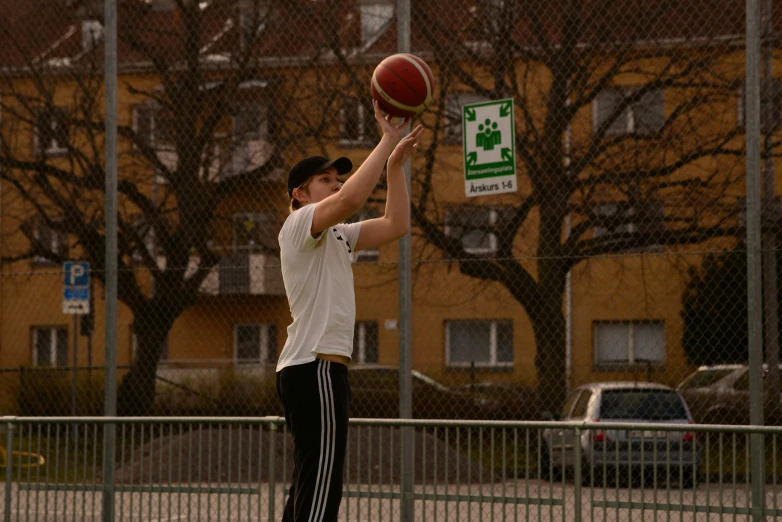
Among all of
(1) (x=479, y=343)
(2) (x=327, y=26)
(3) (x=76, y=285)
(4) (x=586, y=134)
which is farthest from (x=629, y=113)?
(3) (x=76, y=285)

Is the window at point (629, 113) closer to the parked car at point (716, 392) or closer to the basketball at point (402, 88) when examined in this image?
the parked car at point (716, 392)

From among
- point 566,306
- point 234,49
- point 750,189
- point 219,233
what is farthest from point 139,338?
point 750,189

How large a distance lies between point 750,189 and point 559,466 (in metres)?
2.48

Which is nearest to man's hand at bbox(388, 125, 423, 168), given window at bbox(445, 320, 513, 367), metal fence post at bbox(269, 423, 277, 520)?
metal fence post at bbox(269, 423, 277, 520)

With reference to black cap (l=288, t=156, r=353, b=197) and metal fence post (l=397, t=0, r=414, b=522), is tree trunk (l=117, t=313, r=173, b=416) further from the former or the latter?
black cap (l=288, t=156, r=353, b=197)

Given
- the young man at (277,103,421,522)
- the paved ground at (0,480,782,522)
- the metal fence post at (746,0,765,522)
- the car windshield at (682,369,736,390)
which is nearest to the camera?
the young man at (277,103,421,522)

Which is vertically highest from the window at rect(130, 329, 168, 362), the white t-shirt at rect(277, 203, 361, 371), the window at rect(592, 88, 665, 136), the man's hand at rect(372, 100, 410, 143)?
the window at rect(592, 88, 665, 136)

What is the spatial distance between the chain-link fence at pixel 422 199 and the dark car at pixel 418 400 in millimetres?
24

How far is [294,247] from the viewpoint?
16.4 feet

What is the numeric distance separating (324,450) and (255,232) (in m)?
6.25

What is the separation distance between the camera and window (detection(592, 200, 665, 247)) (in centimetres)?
907

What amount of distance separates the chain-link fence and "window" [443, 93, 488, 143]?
20 millimetres

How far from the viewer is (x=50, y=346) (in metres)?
11.6

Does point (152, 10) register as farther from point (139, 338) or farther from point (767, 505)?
point (767, 505)
